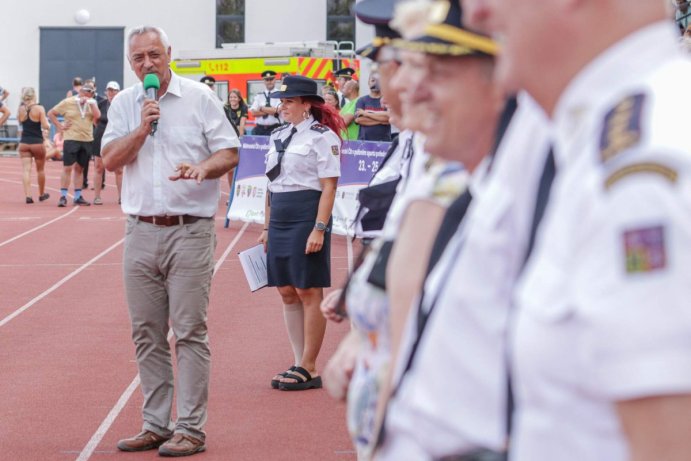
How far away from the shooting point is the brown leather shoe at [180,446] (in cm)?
625

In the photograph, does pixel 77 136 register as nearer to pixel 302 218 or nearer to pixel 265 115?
pixel 265 115

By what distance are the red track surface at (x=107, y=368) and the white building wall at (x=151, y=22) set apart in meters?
27.6

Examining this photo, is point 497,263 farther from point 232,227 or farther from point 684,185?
point 232,227

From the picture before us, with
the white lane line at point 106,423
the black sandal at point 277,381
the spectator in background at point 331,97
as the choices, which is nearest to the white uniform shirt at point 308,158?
the black sandal at point 277,381

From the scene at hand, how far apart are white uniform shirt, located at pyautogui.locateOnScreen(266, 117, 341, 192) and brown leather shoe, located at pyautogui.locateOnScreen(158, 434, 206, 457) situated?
217 centimetres

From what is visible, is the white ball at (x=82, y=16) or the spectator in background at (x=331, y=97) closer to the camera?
the spectator in background at (x=331, y=97)

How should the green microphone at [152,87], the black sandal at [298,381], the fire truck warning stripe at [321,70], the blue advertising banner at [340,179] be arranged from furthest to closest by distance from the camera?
the fire truck warning stripe at [321,70]
the blue advertising banner at [340,179]
the black sandal at [298,381]
the green microphone at [152,87]

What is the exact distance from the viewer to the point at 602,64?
4.81ft

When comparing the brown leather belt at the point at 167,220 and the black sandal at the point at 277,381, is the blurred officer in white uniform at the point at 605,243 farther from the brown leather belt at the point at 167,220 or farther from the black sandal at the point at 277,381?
the black sandal at the point at 277,381

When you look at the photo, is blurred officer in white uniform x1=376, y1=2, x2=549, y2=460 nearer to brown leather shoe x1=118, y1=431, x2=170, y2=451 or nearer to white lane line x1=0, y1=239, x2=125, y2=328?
brown leather shoe x1=118, y1=431, x2=170, y2=451

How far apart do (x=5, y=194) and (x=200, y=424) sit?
18036mm

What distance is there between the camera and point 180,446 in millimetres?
6258

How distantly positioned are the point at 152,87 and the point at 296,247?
77.1 inches

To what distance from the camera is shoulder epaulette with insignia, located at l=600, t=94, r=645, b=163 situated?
1359 mm
